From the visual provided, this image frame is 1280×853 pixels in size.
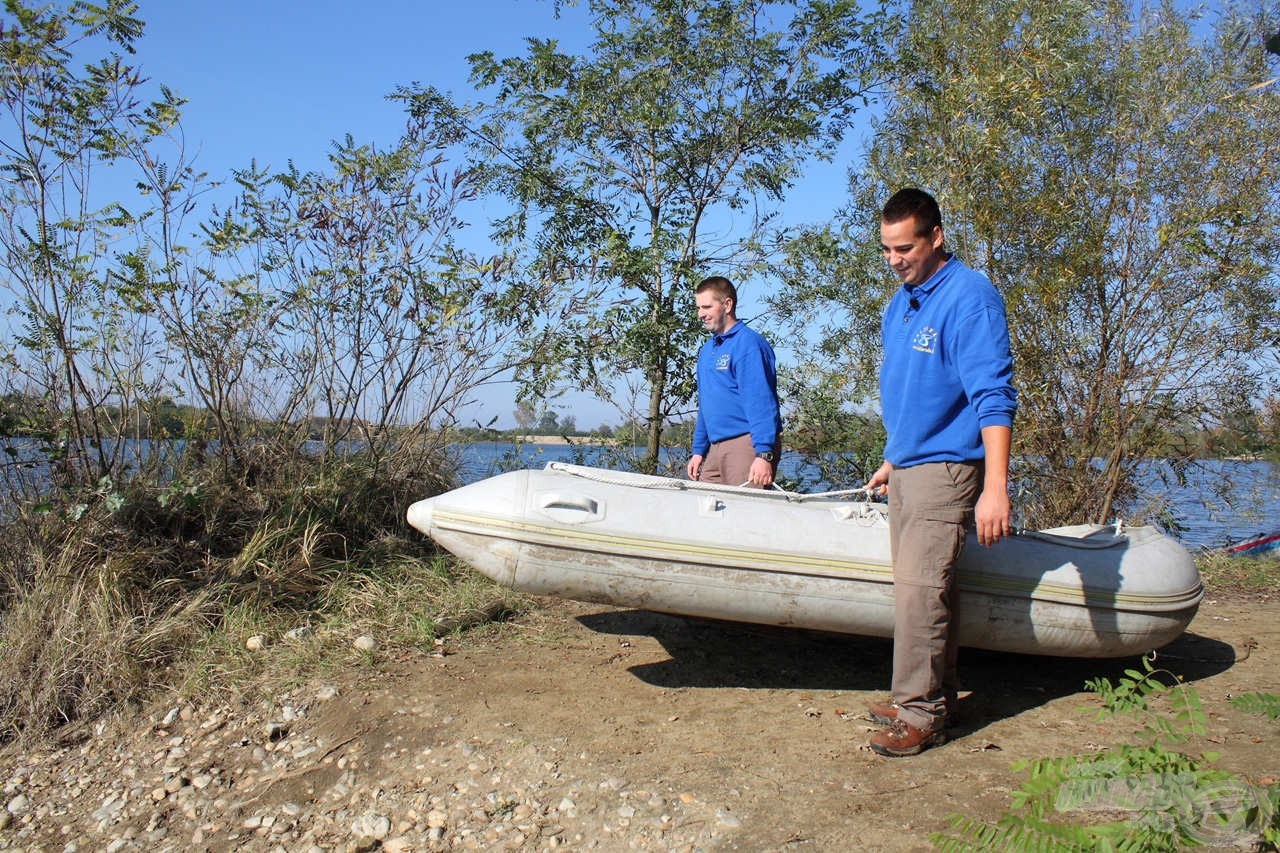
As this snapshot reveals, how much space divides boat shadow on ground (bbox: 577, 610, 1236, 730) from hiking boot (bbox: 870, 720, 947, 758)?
0.45 meters

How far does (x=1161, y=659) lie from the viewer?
445 cm

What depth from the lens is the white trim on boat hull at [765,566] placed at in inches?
148

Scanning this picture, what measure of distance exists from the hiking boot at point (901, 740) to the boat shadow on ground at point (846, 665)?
0.45m

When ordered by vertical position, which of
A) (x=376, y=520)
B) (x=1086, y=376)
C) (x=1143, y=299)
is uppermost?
(x=1143, y=299)

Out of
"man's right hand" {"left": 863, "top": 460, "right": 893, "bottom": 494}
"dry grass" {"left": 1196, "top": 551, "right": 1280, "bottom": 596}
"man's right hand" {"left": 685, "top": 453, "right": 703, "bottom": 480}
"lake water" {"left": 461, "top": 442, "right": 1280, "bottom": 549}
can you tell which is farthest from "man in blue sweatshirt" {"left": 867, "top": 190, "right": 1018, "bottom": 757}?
"dry grass" {"left": 1196, "top": 551, "right": 1280, "bottom": 596}

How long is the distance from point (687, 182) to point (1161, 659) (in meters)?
4.26

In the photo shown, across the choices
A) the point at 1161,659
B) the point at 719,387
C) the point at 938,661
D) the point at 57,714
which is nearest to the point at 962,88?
the point at 719,387

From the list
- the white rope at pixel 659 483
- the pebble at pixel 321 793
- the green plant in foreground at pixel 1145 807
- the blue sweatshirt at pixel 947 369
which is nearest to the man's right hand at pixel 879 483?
the white rope at pixel 659 483

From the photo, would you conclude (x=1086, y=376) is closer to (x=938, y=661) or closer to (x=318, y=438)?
(x=938, y=661)

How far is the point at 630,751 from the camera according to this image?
345 centimetres

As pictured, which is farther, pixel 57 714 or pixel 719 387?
pixel 719 387

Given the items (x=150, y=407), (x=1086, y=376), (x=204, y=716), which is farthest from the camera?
(x=1086, y=376)

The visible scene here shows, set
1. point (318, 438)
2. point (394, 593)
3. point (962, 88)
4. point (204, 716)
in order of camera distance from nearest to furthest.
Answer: point (204, 716), point (394, 593), point (318, 438), point (962, 88)

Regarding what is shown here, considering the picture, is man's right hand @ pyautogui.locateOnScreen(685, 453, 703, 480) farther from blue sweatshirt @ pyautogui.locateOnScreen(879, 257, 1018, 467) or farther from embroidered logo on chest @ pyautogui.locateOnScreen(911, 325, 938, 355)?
embroidered logo on chest @ pyautogui.locateOnScreen(911, 325, 938, 355)
